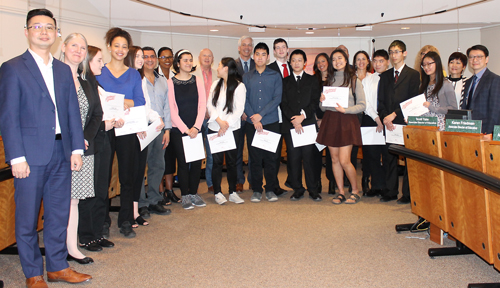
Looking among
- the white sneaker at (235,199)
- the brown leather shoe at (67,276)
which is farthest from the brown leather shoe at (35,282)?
the white sneaker at (235,199)

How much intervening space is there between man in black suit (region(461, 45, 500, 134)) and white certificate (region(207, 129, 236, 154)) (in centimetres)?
241

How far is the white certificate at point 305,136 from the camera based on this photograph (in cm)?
457

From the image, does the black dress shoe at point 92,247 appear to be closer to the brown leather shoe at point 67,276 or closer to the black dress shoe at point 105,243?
the black dress shoe at point 105,243

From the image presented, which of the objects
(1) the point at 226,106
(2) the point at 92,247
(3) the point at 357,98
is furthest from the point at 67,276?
(3) the point at 357,98

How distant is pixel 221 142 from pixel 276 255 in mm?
1798

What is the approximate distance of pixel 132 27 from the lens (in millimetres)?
7590

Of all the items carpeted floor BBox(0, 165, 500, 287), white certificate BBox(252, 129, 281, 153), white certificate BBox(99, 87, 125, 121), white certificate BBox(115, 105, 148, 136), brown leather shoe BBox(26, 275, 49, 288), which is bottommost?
carpeted floor BBox(0, 165, 500, 287)

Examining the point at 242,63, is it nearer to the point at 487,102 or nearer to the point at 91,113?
the point at 91,113

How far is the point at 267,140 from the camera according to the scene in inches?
178

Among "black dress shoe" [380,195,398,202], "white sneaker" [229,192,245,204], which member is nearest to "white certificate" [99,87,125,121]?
"white sneaker" [229,192,245,204]

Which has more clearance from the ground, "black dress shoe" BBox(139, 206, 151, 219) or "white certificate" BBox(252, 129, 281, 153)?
"white certificate" BBox(252, 129, 281, 153)

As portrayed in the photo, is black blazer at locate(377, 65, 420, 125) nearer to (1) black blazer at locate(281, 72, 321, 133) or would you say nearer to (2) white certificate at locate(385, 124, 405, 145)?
(2) white certificate at locate(385, 124, 405, 145)

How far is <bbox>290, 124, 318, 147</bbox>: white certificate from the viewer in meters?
4.57

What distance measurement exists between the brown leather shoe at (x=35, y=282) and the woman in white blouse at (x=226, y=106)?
2.33 m
